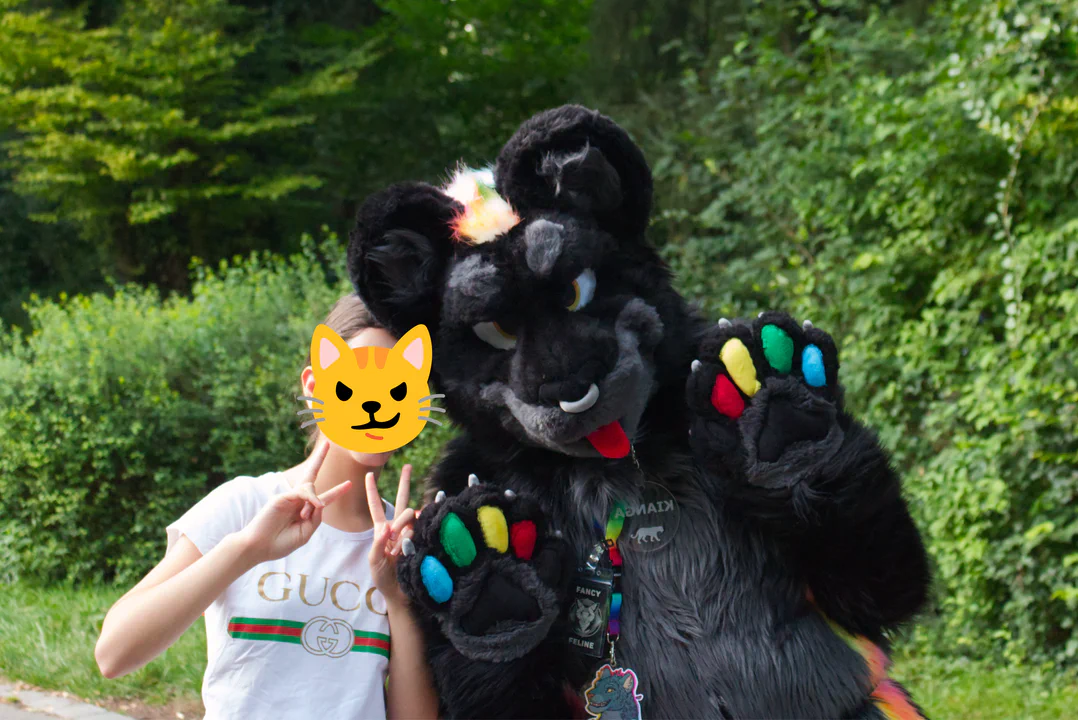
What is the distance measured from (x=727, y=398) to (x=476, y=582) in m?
0.62

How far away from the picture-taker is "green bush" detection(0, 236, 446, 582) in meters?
6.48

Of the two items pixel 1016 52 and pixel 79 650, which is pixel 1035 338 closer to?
pixel 1016 52

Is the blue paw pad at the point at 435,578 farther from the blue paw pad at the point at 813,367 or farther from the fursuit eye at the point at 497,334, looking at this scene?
the blue paw pad at the point at 813,367

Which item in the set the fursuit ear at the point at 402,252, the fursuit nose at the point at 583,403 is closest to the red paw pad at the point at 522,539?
the fursuit nose at the point at 583,403

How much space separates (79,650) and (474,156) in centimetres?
912

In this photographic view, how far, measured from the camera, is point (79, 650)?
512cm

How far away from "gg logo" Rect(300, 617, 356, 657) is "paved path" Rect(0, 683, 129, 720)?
2.97 meters

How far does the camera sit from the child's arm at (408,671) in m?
2.12

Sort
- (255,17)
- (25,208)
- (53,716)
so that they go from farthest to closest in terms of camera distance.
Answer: (25,208) < (255,17) < (53,716)

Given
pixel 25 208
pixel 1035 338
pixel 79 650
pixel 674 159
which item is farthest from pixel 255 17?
pixel 1035 338

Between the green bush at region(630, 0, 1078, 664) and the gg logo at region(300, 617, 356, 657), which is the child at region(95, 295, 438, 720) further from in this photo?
the green bush at region(630, 0, 1078, 664)

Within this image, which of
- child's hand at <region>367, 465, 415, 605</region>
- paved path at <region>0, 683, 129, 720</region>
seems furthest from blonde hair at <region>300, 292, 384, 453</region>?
paved path at <region>0, 683, 129, 720</region>

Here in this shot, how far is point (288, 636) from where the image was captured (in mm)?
2078

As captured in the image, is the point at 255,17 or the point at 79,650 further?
the point at 255,17
